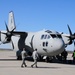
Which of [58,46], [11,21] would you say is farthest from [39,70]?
[11,21]

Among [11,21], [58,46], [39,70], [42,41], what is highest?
[11,21]

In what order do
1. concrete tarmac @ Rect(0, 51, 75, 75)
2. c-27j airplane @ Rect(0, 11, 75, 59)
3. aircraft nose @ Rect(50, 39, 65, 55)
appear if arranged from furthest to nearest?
c-27j airplane @ Rect(0, 11, 75, 59)
aircraft nose @ Rect(50, 39, 65, 55)
concrete tarmac @ Rect(0, 51, 75, 75)

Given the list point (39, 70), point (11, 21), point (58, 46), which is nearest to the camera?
point (39, 70)

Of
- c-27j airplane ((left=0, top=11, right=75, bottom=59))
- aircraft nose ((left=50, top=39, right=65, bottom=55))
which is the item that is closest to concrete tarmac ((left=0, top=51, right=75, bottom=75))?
aircraft nose ((left=50, top=39, right=65, bottom=55))

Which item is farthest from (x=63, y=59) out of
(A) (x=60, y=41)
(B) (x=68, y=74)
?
(B) (x=68, y=74)

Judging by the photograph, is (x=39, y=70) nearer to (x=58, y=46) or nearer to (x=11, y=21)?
(x=58, y=46)

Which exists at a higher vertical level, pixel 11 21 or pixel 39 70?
pixel 11 21

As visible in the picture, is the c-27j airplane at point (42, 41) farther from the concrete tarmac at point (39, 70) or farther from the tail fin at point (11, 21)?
the tail fin at point (11, 21)

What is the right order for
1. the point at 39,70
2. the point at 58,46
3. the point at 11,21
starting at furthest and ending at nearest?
the point at 11,21
the point at 58,46
the point at 39,70

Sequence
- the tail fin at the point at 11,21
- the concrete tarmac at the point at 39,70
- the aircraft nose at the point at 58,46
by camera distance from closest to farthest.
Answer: the concrete tarmac at the point at 39,70, the aircraft nose at the point at 58,46, the tail fin at the point at 11,21

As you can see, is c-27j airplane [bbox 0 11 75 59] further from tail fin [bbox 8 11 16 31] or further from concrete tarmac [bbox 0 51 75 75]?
tail fin [bbox 8 11 16 31]

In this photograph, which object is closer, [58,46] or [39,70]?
[39,70]

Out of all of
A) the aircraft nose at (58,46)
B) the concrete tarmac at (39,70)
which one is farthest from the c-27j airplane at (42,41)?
the concrete tarmac at (39,70)

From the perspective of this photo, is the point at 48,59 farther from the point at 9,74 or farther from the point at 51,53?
the point at 9,74
